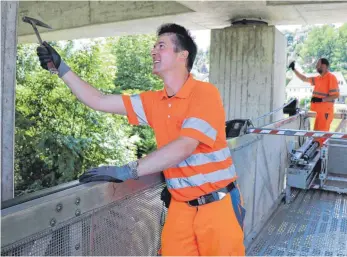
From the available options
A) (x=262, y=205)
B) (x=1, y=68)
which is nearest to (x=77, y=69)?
(x=262, y=205)

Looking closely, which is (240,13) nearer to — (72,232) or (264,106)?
(264,106)

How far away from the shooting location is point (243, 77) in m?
8.11

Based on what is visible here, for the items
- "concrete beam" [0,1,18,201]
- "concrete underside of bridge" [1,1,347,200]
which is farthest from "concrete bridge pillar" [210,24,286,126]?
"concrete beam" [0,1,18,201]

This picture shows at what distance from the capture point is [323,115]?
8422 mm

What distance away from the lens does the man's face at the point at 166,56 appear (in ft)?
8.38

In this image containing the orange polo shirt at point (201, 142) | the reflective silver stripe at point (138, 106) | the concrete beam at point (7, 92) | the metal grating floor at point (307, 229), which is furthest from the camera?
the metal grating floor at point (307, 229)

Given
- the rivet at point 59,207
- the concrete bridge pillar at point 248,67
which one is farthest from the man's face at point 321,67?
the rivet at point 59,207

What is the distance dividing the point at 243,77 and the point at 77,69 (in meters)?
8.65

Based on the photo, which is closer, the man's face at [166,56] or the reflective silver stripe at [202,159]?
the reflective silver stripe at [202,159]

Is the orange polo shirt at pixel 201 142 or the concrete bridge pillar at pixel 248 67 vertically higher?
the concrete bridge pillar at pixel 248 67

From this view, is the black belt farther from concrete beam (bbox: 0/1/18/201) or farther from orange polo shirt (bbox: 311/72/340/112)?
orange polo shirt (bbox: 311/72/340/112)

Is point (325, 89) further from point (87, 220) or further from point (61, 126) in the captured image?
point (61, 126)

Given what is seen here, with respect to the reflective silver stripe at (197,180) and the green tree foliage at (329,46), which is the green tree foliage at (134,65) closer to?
the reflective silver stripe at (197,180)

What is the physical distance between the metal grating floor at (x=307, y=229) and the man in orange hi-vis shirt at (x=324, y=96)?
281 cm
